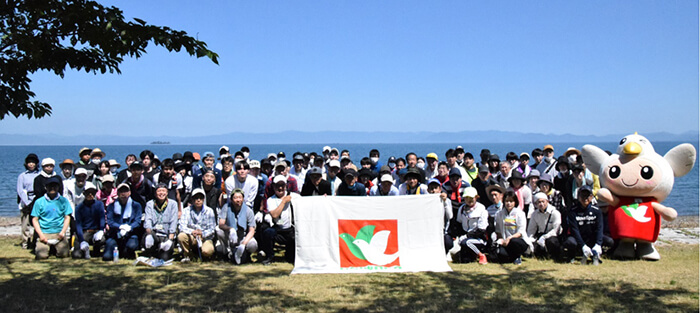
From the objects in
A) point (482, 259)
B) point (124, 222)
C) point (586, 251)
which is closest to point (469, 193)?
point (482, 259)

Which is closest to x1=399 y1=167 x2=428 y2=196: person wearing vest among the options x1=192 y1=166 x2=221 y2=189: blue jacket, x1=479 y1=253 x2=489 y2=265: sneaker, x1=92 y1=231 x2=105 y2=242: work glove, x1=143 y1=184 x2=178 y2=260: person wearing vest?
x1=479 y1=253 x2=489 y2=265: sneaker

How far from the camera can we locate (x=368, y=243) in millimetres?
9070

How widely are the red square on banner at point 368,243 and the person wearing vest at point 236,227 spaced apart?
5.78 feet

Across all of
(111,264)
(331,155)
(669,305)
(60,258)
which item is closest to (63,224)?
(60,258)

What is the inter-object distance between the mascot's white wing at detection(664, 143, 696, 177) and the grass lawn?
1.73m

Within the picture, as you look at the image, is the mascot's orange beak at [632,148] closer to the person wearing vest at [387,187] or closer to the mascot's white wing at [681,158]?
the mascot's white wing at [681,158]

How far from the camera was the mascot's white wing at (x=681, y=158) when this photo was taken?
31.6ft

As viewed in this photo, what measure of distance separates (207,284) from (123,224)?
10.3ft

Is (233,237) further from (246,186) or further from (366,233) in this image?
(366,233)

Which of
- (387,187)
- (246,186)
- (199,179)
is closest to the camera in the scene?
Answer: (387,187)

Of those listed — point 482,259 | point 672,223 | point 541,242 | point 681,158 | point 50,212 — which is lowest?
point 672,223

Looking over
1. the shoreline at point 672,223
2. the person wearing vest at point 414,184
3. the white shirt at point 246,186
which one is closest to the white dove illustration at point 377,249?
the person wearing vest at point 414,184

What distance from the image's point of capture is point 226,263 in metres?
9.58

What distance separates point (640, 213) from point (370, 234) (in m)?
5.00
